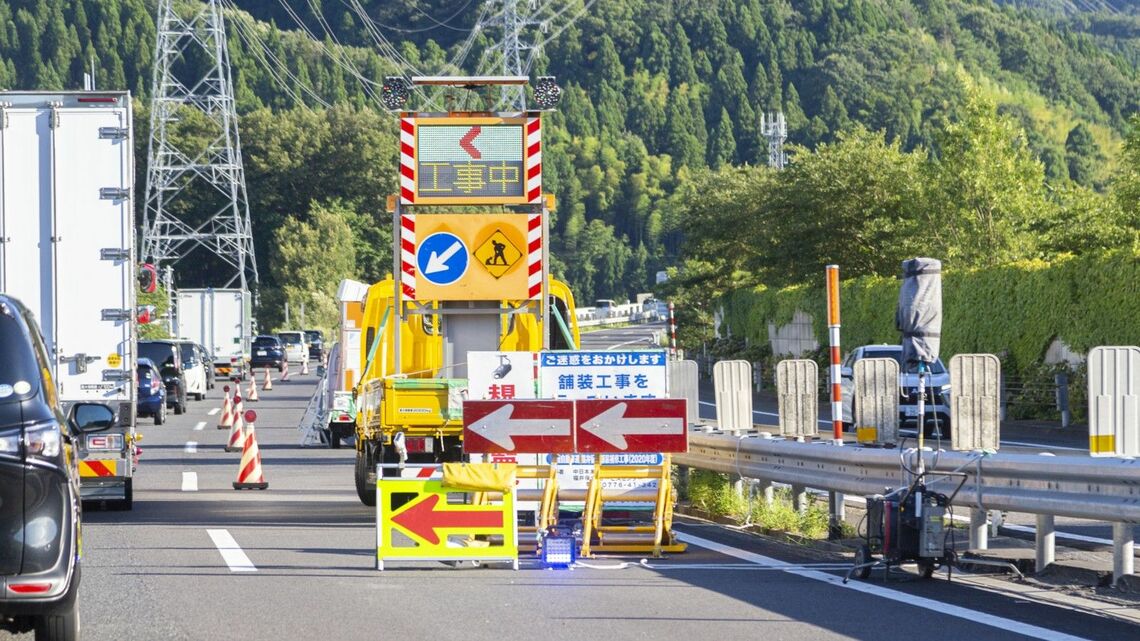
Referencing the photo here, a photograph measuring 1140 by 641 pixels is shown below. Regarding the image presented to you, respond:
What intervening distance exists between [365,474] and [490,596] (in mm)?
Answer: 6837

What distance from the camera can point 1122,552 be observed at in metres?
11.5

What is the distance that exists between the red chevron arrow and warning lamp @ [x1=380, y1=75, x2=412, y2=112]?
95cm

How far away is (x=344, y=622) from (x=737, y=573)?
3302 millimetres

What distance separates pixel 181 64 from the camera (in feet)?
623

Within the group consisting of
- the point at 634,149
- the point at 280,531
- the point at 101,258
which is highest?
the point at 634,149

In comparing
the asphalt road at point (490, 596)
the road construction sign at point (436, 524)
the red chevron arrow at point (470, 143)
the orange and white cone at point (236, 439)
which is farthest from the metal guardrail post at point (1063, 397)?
the road construction sign at point (436, 524)

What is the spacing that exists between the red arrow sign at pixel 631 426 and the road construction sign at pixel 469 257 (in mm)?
4552

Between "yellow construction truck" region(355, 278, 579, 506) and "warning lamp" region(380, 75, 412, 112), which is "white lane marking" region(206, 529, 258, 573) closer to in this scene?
"yellow construction truck" region(355, 278, 579, 506)

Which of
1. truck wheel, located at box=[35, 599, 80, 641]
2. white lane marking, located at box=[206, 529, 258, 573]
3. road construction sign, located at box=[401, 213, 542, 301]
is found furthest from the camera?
road construction sign, located at box=[401, 213, 542, 301]

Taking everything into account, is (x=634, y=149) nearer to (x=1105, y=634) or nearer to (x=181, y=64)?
(x=181, y=64)

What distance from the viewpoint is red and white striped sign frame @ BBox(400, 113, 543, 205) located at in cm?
1834

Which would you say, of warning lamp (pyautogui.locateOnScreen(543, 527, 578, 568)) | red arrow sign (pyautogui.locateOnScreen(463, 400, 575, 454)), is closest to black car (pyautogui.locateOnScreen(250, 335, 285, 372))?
red arrow sign (pyautogui.locateOnScreen(463, 400, 575, 454))

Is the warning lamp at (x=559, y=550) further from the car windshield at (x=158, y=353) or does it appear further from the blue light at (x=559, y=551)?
the car windshield at (x=158, y=353)

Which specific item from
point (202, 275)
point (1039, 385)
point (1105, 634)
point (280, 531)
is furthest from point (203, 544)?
point (202, 275)
